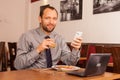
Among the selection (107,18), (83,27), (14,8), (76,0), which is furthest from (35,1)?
(107,18)

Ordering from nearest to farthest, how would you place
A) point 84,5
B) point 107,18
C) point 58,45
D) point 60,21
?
point 58,45 → point 107,18 → point 84,5 → point 60,21

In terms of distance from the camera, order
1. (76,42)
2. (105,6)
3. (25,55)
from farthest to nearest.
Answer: (105,6), (25,55), (76,42)

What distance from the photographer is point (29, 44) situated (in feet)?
7.38

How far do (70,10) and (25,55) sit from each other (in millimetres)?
2964

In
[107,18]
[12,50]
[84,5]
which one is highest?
[84,5]

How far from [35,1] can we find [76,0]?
64.1 inches

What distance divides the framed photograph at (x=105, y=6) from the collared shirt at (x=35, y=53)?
1799mm

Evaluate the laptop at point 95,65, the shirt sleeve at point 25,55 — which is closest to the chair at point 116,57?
the laptop at point 95,65

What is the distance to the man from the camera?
206 centimetres

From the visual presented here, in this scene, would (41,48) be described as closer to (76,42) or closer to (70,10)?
(76,42)

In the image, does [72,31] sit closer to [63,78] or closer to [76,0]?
[76,0]

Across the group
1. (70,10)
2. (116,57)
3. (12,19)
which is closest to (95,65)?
(116,57)

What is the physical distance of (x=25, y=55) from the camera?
2.10 m

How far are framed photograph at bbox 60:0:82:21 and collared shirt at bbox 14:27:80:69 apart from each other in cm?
231
